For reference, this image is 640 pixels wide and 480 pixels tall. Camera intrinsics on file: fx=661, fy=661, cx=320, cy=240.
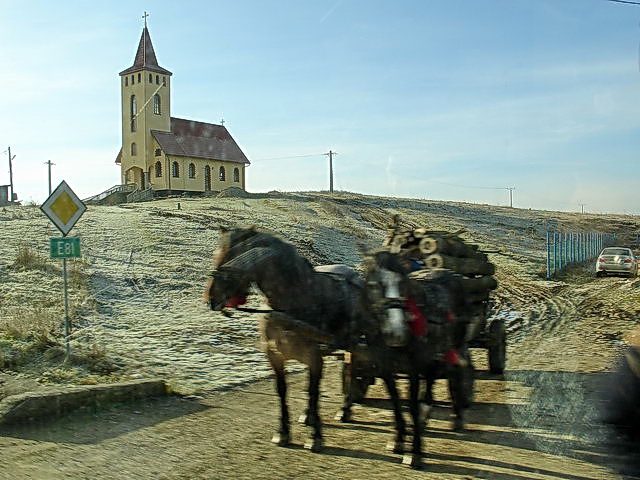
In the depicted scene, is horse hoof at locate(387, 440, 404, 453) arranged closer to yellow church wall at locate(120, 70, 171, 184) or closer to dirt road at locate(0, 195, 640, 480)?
dirt road at locate(0, 195, 640, 480)

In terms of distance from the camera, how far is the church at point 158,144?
55125 mm

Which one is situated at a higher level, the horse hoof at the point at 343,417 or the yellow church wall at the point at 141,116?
the yellow church wall at the point at 141,116

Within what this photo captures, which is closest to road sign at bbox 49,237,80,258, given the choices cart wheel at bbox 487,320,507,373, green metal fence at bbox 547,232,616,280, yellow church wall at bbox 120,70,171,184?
cart wheel at bbox 487,320,507,373

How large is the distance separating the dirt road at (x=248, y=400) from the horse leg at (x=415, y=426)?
123 millimetres

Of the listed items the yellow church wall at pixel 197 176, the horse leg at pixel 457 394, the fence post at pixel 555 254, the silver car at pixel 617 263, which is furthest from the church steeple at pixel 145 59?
the horse leg at pixel 457 394

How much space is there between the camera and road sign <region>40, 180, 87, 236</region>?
34.1 ft

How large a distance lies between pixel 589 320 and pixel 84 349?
1157cm

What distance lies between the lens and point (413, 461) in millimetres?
6121

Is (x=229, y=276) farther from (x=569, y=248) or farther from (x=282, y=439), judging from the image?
(x=569, y=248)

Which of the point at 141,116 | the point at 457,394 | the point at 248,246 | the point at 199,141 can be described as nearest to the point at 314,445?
the point at 457,394

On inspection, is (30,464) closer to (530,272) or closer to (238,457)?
(238,457)

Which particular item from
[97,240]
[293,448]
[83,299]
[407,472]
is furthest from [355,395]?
[97,240]

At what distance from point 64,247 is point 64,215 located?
0.65m

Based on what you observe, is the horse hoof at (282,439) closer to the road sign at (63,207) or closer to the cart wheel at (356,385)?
the cart wheel at (356,385)
